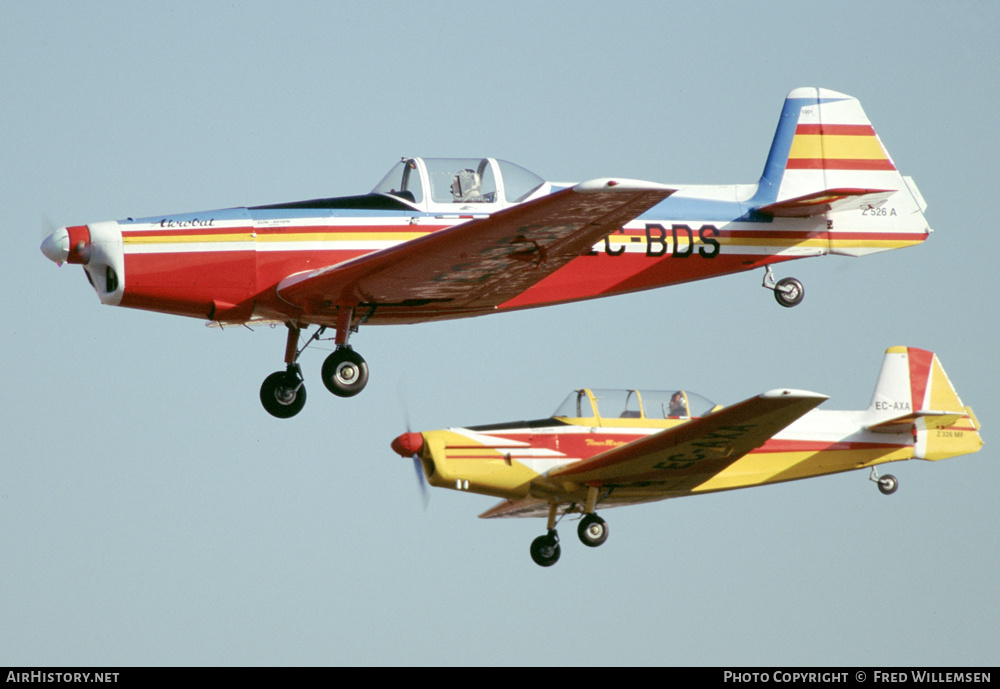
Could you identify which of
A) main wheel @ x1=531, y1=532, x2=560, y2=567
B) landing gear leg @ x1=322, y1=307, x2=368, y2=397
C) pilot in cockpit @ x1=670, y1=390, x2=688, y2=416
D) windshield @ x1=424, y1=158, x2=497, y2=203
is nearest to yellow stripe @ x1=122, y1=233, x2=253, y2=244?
landing gear leg @ x1=322, y1=307, x2=368, y2=397

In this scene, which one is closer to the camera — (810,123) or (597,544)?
(810,123)

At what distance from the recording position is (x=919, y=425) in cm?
2378

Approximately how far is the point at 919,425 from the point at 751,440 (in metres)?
4.51

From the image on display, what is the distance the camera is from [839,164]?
1927 centimetres

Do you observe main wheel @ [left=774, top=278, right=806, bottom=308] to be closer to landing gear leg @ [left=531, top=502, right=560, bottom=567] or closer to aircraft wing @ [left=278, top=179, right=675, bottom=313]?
aircraft wing @ [left=278, top=179, right=675, bottom=313]

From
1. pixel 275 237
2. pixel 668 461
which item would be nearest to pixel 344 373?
pixel 275 237

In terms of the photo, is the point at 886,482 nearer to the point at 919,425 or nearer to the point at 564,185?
the point at 919,425

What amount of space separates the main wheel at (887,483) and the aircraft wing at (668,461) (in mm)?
3152

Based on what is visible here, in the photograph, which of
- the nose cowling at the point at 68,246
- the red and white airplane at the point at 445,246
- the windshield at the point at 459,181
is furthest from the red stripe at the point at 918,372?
the nose cowling at the point at 68,246

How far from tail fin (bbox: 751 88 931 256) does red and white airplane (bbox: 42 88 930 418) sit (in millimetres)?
34

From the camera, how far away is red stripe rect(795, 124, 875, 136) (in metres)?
19.4

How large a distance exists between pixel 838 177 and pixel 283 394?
8103 millimetres

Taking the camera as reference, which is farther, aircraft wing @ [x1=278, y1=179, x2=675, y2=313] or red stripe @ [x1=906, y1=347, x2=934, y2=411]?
red stripe @ [x1=906, y1=347, x2=934, y2=411]
